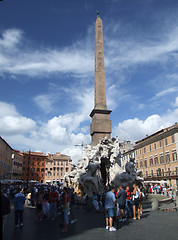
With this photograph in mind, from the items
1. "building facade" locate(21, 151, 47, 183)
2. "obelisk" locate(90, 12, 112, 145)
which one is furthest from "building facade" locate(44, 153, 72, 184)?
"obelisk" locate(90, 12, 112, 145)

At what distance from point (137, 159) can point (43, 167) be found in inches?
1508

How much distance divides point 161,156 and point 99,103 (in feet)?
67.5

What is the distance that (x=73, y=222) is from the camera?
6945mm

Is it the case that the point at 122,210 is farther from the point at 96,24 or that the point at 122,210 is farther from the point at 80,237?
the point at 96,24

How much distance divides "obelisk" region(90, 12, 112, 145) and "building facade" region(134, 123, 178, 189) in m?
15.2

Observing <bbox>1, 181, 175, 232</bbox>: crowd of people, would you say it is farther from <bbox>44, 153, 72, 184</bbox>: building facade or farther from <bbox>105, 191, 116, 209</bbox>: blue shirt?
<bbox>44, 153, 72, 184</bbox>: building facade

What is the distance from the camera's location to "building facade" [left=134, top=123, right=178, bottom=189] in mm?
28094

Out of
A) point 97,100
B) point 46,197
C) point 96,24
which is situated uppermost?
point 96,24

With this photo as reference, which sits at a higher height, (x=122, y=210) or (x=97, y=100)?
(x=97, y=100)

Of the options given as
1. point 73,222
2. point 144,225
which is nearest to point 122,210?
point 144,225

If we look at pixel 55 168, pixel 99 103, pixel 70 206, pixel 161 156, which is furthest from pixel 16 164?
pixel 70 206

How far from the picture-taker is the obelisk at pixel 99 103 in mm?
13859

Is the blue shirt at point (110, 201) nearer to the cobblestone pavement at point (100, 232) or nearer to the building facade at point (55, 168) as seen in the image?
the cobblestone pavement at point (100, 232)

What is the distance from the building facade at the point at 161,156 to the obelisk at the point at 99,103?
49.9 ft
